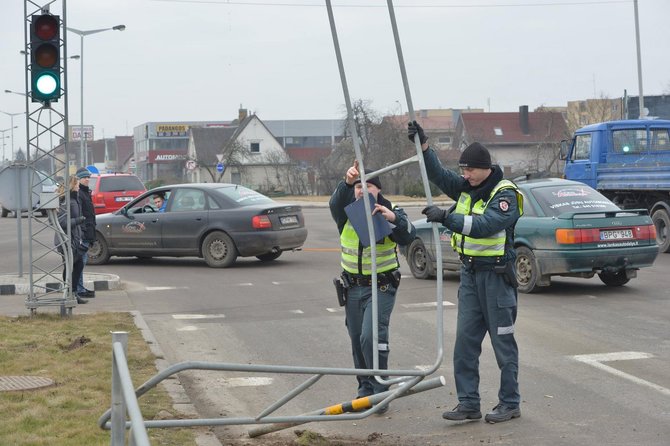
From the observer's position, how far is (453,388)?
28.6ft

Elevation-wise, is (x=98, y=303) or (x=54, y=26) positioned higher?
(x=54, y=26)

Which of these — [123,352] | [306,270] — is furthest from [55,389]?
[306,270]

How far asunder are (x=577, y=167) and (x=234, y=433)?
1763cm

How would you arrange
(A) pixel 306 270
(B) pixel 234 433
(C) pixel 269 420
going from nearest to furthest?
(C) pixel 269 420
(B) pixel 234 433
(A) pixel 306 270

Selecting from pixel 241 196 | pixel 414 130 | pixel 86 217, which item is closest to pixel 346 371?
pixel 414 130

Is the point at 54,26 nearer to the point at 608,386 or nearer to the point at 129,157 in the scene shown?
the point at 608,386

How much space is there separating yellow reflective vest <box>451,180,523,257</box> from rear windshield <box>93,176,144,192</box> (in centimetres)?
2693

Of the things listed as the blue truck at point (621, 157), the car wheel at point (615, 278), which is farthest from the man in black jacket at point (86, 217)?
the blue truck at point (621, 157)

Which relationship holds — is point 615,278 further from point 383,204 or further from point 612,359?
point 383,204

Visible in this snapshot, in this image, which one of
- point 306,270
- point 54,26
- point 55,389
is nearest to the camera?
point 55,389

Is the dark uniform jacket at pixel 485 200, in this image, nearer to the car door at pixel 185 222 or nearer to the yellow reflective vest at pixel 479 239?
the yellow reflective vest at pixel 479 239

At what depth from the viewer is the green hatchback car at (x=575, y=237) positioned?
13930 millimetres

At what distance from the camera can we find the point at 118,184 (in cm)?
3369

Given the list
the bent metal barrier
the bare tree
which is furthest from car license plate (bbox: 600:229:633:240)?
the bare tree
